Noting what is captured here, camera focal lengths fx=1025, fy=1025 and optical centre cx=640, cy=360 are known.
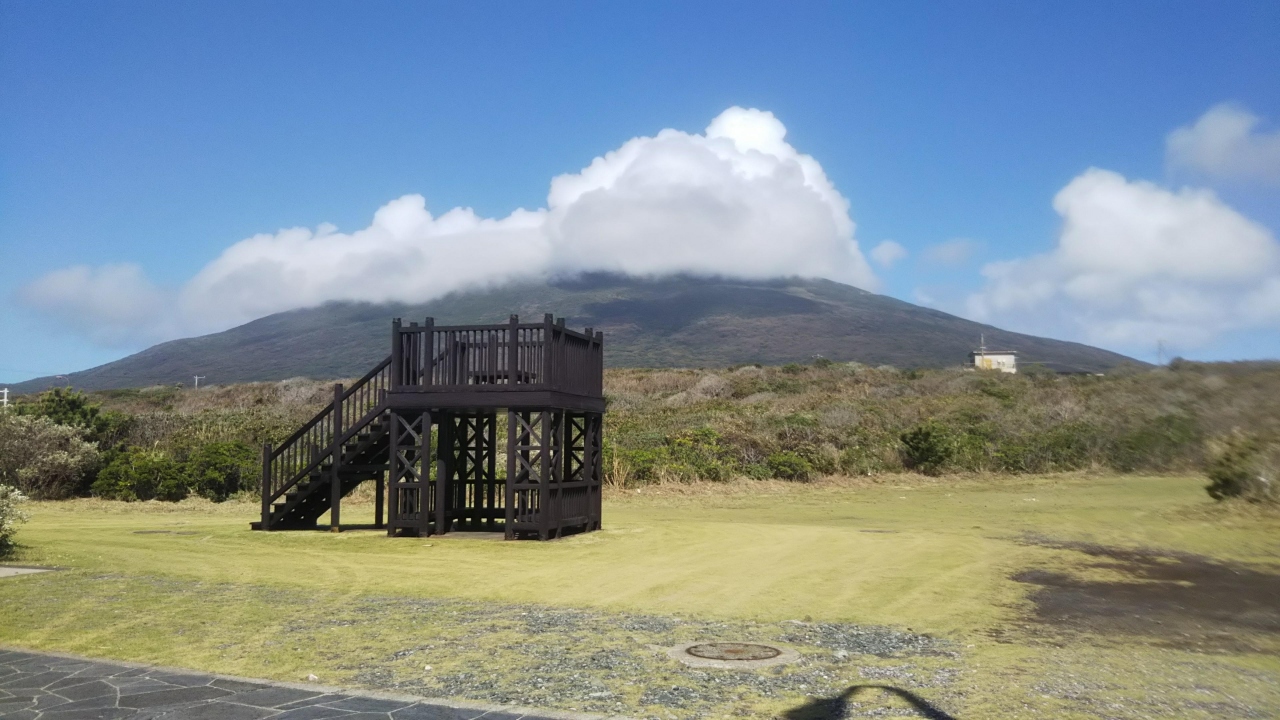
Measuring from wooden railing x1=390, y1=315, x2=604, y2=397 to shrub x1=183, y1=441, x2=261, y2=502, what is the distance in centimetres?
1225

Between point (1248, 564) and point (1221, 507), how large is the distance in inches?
201

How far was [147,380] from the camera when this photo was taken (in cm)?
17475

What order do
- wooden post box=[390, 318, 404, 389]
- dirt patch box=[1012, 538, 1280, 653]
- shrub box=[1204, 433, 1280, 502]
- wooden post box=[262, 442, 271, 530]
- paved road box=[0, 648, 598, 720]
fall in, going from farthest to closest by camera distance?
wooden post box=[262, 442, 271, 530] < wooden post box=[390, 318, 404, 389] < shrub box=[1204, 433, 1280, 502] < dirt patch box=[1012, 538, 1280, 653] < paved road box=[0, 648, 598, 720]

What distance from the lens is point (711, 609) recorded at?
34.1 feet

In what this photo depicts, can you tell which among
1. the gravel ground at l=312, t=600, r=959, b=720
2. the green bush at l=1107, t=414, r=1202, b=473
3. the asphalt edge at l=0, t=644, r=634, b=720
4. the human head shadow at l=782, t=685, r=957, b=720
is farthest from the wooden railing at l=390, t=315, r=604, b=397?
the human head shadow at l=782, t=685, r=957, b=720

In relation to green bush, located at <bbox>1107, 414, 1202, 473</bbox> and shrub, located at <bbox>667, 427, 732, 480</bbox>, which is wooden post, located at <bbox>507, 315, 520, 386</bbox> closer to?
green bush, located at <bbox>1107, 414, 1202, 473</bbox>

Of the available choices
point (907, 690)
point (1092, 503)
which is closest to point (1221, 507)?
point (1092, 503)

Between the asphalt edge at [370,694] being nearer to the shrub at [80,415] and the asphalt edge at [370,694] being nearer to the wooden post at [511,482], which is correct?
the wooden post at [511,482]

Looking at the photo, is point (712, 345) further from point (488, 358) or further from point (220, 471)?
point (488, 358)

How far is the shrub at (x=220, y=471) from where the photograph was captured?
28.1m

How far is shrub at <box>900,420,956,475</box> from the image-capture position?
31.4 m

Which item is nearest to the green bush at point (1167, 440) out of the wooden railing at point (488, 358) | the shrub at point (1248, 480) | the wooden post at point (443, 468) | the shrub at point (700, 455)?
→ the shrub at point (1248, 480)

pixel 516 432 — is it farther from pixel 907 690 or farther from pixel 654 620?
pixel 907 690

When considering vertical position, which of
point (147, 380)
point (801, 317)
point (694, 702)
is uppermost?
point (801, 317)
